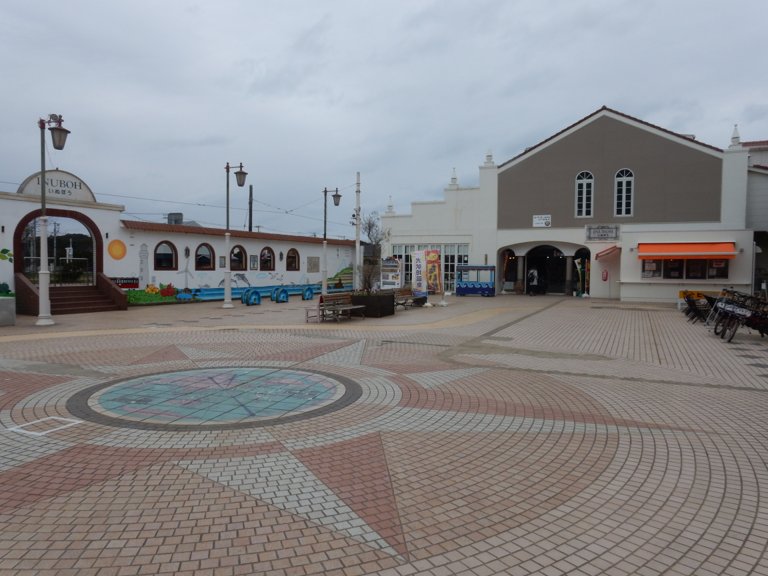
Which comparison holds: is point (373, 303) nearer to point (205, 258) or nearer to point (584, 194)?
point (205, 258)

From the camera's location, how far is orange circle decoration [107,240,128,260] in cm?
2161

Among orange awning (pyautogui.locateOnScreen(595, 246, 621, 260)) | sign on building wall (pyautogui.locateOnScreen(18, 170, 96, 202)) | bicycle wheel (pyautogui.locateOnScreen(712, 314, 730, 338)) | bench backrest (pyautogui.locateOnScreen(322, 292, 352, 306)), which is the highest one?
sign on building wall (pyautogui.locateOnScreen(18, 170, 96, 202))

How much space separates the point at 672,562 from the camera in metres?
3.27

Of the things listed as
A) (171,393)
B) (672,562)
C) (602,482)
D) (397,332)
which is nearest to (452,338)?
(397,332)

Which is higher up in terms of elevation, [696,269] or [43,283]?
[696,269]

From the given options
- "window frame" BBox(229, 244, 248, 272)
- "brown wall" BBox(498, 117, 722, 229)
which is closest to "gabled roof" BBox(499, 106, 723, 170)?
"brown wall" BBox(498, 117, 722, 229)

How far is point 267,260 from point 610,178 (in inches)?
816

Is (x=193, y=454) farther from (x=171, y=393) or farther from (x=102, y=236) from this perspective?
(x=102, y=236)

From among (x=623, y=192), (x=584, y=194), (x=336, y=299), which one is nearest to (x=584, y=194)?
(x=584, y=194)

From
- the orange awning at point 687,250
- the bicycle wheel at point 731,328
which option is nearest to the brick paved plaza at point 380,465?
the bicycle wheel at point 731,328

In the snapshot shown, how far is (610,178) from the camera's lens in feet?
96.4

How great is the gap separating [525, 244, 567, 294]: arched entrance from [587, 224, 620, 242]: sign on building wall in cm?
640

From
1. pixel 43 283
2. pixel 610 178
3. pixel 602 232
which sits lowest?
pixel 43 283

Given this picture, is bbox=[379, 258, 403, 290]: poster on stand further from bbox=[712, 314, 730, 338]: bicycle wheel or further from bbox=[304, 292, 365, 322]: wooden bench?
bbox=[712, 314, 730, 338]: bicycle wheel
